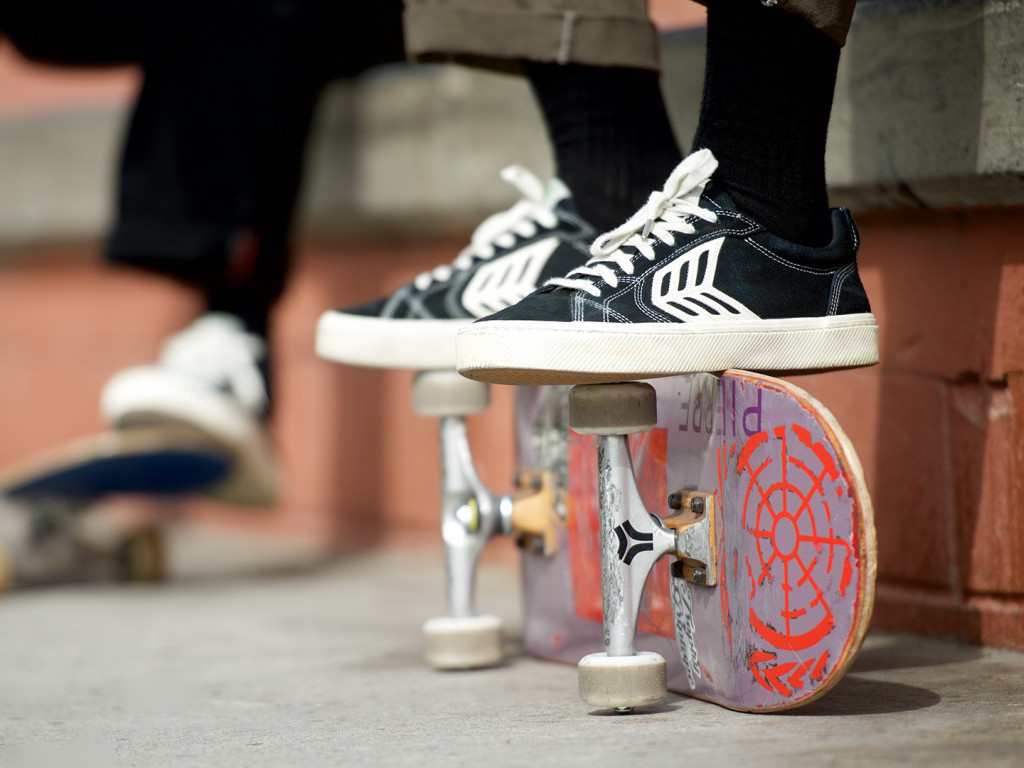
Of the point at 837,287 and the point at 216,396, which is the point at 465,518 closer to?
the point at 837,287

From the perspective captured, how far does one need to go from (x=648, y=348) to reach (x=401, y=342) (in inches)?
13.9

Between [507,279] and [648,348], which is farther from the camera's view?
[507,279]

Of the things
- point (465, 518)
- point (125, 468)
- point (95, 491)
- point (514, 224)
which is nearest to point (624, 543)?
point (465, 518)

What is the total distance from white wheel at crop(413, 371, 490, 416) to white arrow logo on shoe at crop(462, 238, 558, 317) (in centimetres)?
8

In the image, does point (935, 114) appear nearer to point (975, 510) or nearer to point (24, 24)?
point (975, 510)

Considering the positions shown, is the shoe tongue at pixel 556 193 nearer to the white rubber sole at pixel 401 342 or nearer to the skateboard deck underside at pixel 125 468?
the white rubber sole at pixel 401 342

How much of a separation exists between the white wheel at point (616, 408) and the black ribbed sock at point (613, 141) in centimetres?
32

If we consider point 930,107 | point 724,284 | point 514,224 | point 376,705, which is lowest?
point 376,705

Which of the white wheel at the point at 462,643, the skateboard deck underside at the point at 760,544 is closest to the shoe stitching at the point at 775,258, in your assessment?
the skateboard deck underside at the point at 760,544

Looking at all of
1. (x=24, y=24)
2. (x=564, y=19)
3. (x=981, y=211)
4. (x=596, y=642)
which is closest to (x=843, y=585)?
(x=596, y=642)

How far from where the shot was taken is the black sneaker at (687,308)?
0.94 meters

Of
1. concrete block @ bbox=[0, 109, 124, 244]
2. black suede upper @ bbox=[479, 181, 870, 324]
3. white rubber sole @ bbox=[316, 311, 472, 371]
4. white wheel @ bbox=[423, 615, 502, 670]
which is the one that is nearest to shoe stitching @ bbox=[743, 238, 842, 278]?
black suede upper @ bbox=[479, 181, 870, 324]

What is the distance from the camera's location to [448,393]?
1.27 meters

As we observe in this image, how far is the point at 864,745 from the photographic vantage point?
844mm
